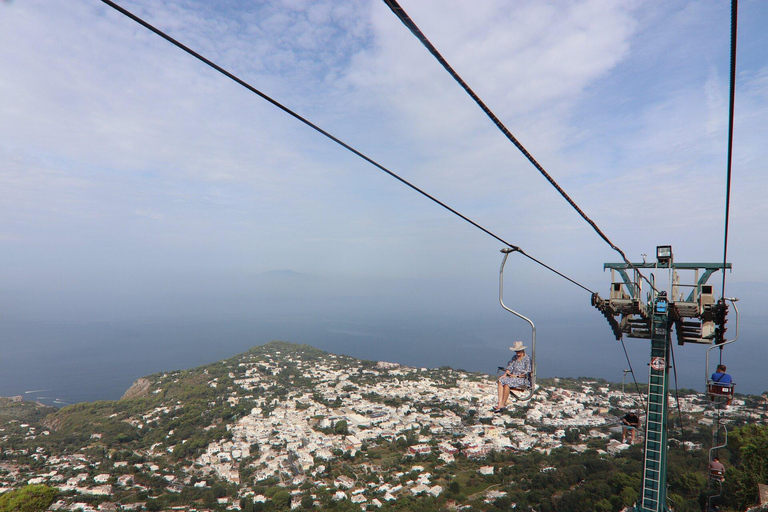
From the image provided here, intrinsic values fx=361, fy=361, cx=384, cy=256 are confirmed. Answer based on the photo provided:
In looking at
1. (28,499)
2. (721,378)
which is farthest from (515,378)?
(28,499)

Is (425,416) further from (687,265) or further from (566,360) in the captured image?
(566,360)

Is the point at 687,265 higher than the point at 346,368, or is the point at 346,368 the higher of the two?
the point at 687,265

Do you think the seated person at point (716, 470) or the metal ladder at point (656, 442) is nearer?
the metal ladder at point (656, 442)

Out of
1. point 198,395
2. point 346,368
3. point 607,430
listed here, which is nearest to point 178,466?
point 198,395

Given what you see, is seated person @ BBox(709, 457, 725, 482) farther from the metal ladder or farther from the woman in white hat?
the woman in white hat

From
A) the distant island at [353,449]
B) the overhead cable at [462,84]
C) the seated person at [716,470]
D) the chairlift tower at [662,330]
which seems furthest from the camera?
the distant island at [353,449]

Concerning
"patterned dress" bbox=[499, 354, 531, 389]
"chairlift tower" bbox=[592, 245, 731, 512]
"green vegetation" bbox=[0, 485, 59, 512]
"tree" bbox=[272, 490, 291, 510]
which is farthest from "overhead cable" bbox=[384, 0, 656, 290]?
"green vegetation" bbox=[0, 485, 59, 512]

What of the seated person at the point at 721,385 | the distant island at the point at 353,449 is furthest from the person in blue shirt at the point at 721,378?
the distant island at the point at 353,449

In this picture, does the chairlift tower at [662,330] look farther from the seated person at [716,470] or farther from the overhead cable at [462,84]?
the overhead cable at [462,84]
